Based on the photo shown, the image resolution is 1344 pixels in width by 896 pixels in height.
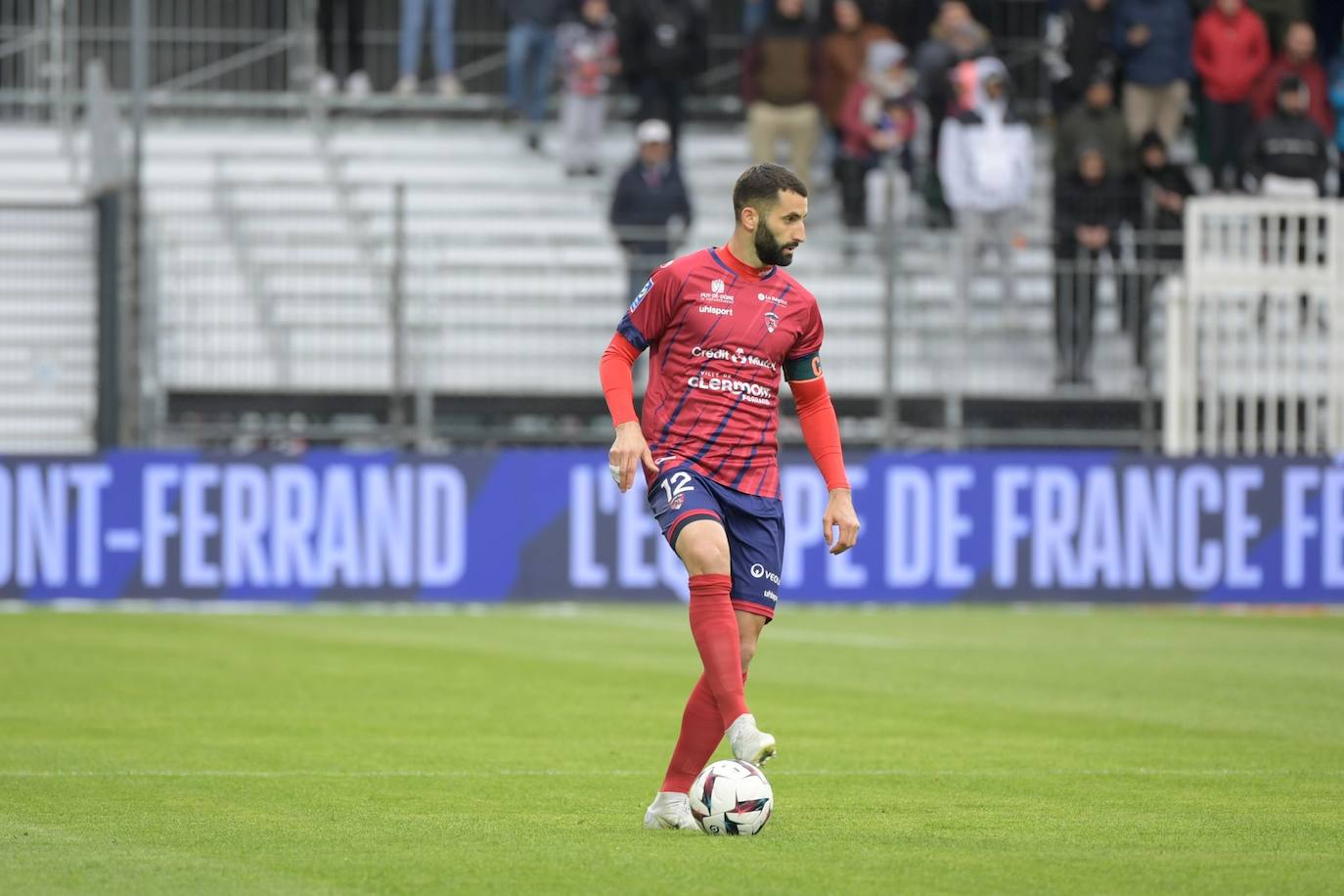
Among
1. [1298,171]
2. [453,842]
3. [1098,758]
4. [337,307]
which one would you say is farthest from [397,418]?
[453,842]

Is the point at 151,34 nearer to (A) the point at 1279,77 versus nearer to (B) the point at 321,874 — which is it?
(A) the point at 1279,77

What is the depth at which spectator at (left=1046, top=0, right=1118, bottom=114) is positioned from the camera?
25031mm

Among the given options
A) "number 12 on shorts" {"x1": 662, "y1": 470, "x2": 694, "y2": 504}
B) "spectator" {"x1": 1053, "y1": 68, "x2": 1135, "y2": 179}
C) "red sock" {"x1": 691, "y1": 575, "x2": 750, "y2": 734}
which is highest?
"spectator" {"x1": 1053, "y1": 68, "x2": 1135, "y2": 179}

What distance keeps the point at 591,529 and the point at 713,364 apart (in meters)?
Answer: 12.2

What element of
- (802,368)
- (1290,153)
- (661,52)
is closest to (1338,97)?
(1290,153)

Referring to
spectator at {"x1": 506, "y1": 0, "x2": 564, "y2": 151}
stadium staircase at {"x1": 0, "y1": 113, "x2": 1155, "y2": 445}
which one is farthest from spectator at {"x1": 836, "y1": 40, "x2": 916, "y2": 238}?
spectator at {"x1": 506, "y1": 0, "x2": 564, "y2": 151}

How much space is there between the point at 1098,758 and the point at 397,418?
1135 centimetres

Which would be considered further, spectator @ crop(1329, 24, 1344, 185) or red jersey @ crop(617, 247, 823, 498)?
spectator @ crop(1329, 24, 1344, 185)

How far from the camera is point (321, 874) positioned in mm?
7102

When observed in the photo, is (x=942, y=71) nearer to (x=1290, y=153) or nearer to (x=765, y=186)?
(x=1290, y=153)

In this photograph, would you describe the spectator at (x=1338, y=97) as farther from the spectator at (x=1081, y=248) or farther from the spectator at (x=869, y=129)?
the spectator at (x=869, y=129)

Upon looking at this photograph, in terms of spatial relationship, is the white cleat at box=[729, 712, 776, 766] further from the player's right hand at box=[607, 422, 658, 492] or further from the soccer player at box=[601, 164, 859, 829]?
the player's right hand at box=[607, 422, 658, 492]

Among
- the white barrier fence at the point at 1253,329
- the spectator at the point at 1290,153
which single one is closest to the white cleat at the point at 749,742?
the white barrier fence at the point at 1253,329

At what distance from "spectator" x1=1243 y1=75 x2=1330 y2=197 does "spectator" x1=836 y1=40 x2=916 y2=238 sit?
3.53 m
